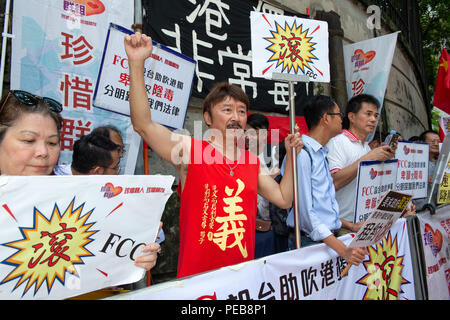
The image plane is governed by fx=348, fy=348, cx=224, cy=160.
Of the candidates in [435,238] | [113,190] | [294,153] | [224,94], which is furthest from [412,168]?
[113,190]

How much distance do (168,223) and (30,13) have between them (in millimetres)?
2423

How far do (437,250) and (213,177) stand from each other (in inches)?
95.2

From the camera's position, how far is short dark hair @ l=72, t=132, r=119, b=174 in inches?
85.3

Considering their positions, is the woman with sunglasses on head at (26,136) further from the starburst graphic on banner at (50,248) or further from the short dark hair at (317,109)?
the short dark hair at (317,109)

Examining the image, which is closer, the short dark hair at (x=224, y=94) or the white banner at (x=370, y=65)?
the short dark hair at (x=224, y=94)

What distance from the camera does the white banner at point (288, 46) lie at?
2178mm

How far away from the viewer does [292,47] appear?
2.30 metres

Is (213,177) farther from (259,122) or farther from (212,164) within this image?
(259,122)

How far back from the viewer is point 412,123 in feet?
40.3

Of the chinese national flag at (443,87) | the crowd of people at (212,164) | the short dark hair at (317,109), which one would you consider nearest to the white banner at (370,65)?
the chinese national flag at (443,87)

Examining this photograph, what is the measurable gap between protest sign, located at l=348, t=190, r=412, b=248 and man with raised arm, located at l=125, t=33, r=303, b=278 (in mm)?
452

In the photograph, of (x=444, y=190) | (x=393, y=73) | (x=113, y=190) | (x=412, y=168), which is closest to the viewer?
(x=113, y=190)

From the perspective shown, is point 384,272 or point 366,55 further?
point 366,55

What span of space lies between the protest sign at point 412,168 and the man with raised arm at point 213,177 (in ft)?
5.00
